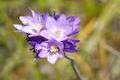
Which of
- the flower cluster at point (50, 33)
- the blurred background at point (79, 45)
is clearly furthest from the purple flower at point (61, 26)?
the blurred background at point (79, 45)

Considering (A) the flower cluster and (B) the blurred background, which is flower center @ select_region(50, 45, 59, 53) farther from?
(B) the blurred background

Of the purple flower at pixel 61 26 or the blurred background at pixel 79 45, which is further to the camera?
the blurred background at pixel 79 45

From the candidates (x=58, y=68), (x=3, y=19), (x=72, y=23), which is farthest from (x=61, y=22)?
(x=3, y=19)

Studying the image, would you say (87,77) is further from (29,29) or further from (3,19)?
(29,29)

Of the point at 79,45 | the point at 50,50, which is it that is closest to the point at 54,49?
the point at 50,50

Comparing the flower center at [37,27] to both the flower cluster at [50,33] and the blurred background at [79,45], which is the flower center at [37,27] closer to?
the flower cluster at [50,33]

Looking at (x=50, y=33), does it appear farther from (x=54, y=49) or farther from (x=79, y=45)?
(x=79, y=45)

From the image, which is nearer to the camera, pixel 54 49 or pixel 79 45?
pixel 54 49

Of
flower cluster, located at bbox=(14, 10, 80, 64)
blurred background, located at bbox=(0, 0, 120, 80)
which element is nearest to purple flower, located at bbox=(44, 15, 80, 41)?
flower cluster, located at bbox=(14, 10, 80, 64)
